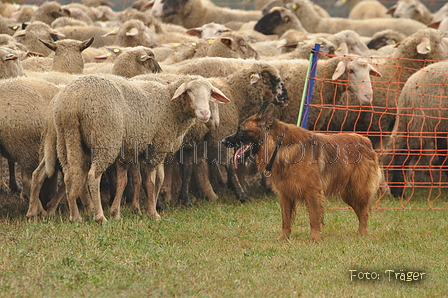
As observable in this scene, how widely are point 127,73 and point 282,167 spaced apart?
384cm

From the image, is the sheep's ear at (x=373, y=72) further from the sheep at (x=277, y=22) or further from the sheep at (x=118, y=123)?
the sheep at (x=277, y=22)

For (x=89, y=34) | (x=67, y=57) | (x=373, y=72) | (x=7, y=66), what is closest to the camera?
(x=7, y=66)

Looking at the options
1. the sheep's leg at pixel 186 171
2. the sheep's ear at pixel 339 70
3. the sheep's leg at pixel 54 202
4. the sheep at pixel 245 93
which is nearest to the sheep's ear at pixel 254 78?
the sheep at pixel 245 93

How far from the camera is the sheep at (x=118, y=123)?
272 inches

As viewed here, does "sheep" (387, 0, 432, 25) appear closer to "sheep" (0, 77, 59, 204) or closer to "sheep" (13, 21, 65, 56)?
"sheep" (13, 21, 65, 56)

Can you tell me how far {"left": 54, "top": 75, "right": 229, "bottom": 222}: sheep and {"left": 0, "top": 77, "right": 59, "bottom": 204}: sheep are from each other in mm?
617

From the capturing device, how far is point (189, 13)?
2016 cm

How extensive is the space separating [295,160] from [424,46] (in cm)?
548

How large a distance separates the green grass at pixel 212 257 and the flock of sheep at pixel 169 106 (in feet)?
1.93

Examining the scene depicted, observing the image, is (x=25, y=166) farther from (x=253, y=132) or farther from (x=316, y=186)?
(x=316, y=186)

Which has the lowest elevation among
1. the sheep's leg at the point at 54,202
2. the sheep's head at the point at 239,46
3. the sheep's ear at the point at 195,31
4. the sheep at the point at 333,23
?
the sheep at the point at 333,23

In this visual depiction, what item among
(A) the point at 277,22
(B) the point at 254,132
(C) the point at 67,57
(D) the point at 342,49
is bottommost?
(A) the point at 277,22

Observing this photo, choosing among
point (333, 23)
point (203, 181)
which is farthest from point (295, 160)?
point (333, 23)

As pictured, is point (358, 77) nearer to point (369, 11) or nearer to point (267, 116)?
point (267, 116)
